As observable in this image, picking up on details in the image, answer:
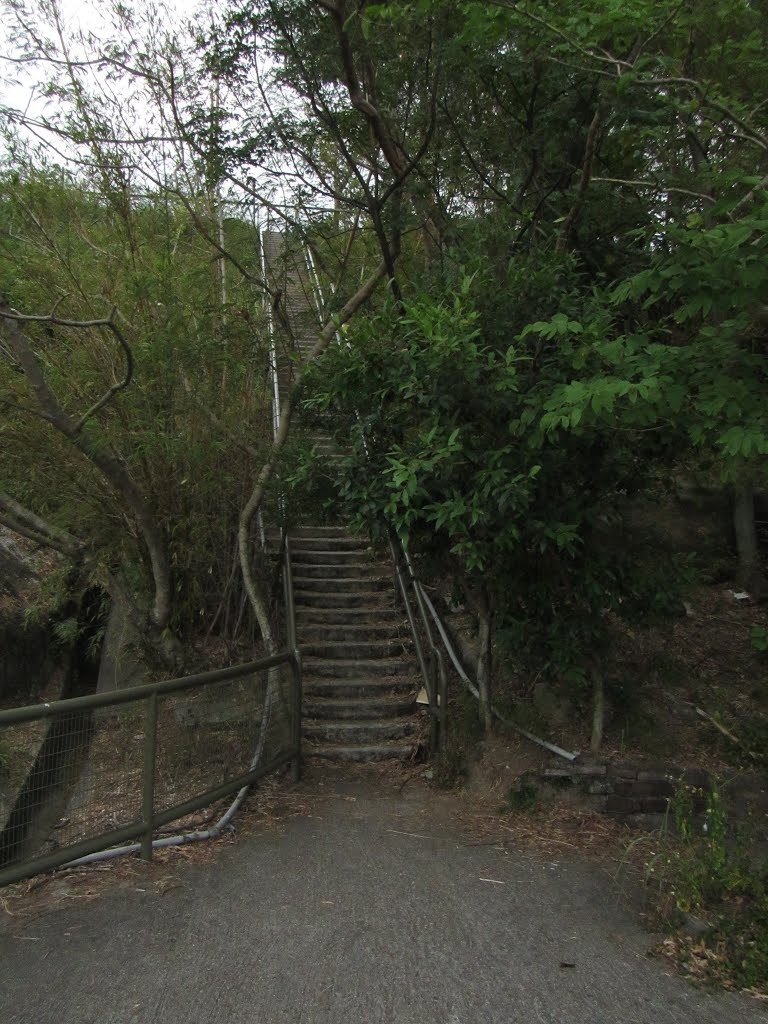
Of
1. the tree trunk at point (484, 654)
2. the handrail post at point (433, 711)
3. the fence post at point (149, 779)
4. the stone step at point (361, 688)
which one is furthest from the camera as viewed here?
the stone step at point (361, 688)

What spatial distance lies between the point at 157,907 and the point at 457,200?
7.56 meters

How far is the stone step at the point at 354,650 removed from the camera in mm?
8188

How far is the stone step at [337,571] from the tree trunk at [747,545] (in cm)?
384

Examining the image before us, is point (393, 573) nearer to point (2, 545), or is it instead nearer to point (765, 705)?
point (765, 705)

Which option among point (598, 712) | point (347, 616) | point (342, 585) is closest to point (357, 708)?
point (347, 616)

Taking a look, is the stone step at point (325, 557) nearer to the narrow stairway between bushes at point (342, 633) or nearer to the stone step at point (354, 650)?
the narrow stairway between bushes at point (342, 633)

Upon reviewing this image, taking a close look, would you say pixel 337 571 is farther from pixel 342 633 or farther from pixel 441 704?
pixel 441 704

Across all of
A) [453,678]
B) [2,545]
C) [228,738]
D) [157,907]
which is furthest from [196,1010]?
[2,545]

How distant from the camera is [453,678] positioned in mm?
7676


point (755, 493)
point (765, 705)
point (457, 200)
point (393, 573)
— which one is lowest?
point (765, 705)

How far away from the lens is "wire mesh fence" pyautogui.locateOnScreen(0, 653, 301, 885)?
174 inches

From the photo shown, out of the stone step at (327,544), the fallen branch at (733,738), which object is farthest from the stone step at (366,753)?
the stone step at (327,544)

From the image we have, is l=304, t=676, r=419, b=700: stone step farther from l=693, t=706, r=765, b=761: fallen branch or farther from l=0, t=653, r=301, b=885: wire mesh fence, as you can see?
l=693, t=706, r=765, b=761: fallen branch

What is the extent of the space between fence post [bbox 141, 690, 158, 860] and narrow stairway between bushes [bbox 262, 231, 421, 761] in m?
2.28
